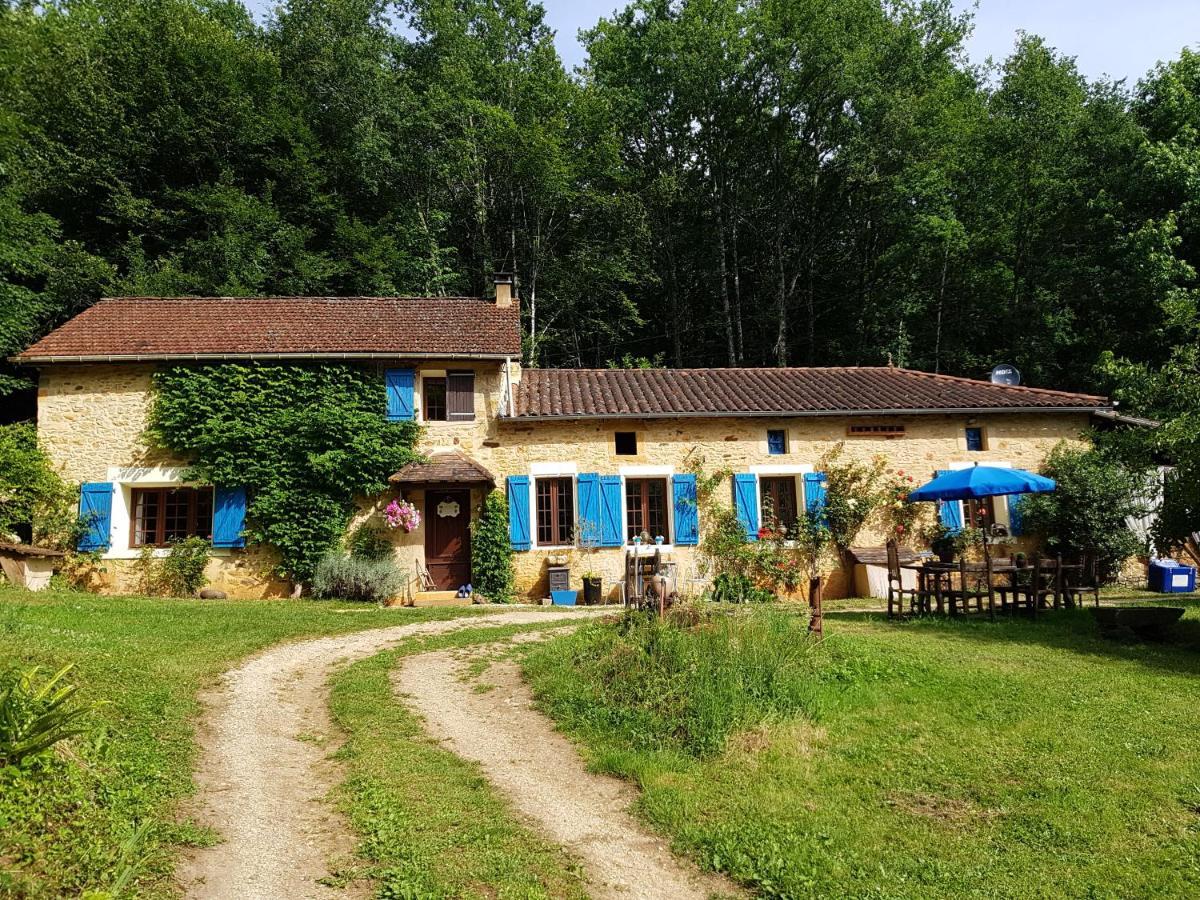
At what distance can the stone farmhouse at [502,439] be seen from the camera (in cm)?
1357

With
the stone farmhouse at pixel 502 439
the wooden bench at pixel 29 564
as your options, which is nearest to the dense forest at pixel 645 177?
the stone farmhouse at pixel 502 439

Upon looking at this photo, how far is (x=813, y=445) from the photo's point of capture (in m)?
14.6

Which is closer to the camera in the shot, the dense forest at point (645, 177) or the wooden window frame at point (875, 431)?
the wooden window frame at point (875, 431)

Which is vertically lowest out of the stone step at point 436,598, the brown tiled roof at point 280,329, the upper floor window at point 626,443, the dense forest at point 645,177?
the stone step at point 436,598

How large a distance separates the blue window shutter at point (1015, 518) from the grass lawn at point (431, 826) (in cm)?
1274

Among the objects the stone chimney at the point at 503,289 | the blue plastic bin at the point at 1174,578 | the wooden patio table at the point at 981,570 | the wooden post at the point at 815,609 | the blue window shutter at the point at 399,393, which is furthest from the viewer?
the stone chimney at the point at 503,289

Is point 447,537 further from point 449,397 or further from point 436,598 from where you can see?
point 449,397

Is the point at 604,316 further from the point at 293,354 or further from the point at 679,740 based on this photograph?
the point at 679,740

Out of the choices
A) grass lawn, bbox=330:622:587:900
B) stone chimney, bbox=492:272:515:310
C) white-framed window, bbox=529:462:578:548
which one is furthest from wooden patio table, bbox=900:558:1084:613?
stone chimney, bbox=492:272:515:310

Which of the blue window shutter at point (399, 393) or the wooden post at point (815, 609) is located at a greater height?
the blue window shutter at point (399, 393)

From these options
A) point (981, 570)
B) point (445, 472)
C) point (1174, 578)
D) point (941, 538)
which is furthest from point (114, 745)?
point (1174, 578)

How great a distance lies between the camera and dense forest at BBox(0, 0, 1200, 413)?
20266 millimetres

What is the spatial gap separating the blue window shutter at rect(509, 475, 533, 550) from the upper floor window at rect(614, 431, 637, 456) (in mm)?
1874

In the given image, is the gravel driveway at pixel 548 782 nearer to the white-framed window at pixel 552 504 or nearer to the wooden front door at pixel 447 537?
the white-framed window at pixel 552 504
